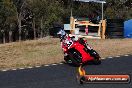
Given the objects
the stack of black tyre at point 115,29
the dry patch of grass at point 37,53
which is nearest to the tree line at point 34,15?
the stack of black tyre at point 115,29

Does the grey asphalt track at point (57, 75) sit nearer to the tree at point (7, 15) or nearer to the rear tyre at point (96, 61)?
the rear tyre at point (96, 61)

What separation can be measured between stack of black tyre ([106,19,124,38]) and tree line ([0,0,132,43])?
22.0 metres

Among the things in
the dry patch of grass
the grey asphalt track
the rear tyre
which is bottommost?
the dry patch of grass

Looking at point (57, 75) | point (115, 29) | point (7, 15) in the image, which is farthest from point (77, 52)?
point (7, 15)

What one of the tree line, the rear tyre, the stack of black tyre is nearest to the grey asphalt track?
the rear tyre

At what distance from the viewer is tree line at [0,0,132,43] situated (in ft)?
168

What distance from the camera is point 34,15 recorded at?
54875 millimetres

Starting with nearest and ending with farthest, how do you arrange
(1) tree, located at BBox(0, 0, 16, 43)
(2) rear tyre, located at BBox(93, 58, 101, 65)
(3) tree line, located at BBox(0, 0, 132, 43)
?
(2) rear tyre, located at BBox(93, 58, 101, 65), (1) tree, located at BBox(0, 0, 16, 43), (3) tree line, located at BBox(0, 0, 132, 43)

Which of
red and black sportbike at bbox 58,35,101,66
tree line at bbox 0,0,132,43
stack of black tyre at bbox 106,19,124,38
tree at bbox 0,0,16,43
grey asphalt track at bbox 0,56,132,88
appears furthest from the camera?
tree line at bbox 0,0,132,43

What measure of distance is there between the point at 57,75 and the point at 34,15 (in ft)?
137

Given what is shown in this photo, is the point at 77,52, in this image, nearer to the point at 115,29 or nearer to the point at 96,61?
the point at 96,61

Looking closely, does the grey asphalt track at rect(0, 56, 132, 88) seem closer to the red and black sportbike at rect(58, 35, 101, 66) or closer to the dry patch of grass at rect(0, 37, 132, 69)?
the red and black sportbike at rect(58, 35, 101, 66)

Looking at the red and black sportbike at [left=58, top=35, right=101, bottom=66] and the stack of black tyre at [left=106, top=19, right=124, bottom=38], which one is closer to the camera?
the red and black sportbike at [left=58, top=35, right=101, bottom=66]

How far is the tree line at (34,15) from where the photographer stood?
168ft
